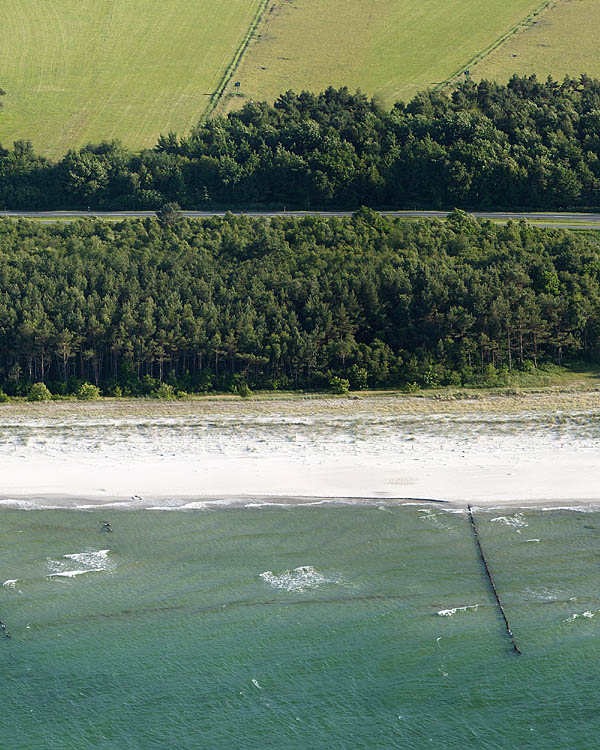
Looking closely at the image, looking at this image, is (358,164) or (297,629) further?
(358,164)

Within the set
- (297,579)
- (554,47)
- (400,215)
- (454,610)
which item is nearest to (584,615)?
(454,610)

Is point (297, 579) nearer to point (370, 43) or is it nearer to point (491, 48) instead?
point (370, 43)

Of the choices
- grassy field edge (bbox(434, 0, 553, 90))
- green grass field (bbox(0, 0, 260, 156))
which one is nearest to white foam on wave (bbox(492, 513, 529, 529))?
green grass field (bbox(0, 0, 260, 156))

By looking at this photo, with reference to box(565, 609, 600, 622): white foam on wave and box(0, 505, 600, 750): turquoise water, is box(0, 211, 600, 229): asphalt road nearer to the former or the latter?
box(0, 505, 600, 750): turquoise water

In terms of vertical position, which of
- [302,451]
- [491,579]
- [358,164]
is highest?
[358,164]

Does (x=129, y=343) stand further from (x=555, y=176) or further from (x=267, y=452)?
(x=555, y=176)
